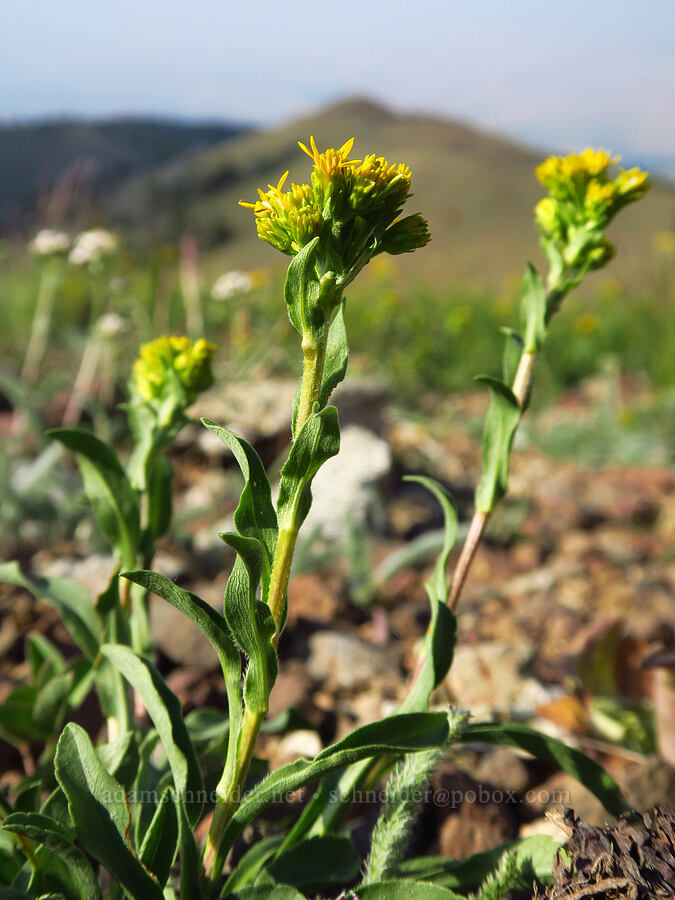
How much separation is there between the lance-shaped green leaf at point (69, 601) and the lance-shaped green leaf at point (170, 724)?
22 centimetres

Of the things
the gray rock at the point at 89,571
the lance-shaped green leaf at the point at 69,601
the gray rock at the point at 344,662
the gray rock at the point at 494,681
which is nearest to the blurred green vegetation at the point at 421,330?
the gray rock at the point at 89,571

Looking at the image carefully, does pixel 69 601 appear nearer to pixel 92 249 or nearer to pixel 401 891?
pixel 401 891

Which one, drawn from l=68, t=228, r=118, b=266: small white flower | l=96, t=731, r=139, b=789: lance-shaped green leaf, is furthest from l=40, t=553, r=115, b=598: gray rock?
l=68, t=228, r=118, b=266: small white flower

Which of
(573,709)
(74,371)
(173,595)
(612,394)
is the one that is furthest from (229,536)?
(612,394)

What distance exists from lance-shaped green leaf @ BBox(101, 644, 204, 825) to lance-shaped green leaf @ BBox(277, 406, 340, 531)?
341mm

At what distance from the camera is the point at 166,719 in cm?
113

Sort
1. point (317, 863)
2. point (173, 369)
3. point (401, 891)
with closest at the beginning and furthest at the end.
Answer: point (401, 891)
point (317, 863)
point (173, 369)

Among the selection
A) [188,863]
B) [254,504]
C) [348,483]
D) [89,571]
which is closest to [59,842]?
[188,863]

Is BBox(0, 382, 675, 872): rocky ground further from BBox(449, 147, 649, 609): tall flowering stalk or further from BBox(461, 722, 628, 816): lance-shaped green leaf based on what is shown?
BBox(449, 147, 649, 609): tall flowering stalk

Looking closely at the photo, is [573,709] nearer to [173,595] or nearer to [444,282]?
[173,595]

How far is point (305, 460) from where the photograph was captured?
0.99m

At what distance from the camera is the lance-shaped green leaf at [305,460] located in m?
0.96

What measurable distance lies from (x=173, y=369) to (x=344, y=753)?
2.44 feet

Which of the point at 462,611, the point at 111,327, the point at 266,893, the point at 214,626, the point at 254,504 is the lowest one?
the point at 462,611
